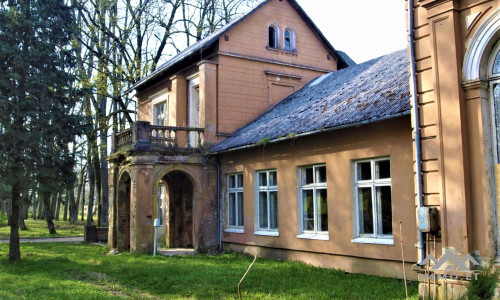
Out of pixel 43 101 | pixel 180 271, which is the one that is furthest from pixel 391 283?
pixel 43 101

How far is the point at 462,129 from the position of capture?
23.8 ft

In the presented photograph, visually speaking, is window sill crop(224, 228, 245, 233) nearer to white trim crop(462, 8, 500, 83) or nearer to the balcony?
the balcony

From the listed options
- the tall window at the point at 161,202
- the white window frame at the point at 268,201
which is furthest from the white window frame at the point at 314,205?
the tall window at the point at 161,202

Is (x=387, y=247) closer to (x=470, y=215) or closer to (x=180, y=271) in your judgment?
(x=470, y=215)

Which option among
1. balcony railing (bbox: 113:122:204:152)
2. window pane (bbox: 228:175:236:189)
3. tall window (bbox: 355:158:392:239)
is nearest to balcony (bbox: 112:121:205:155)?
balcony railing (bbox: 113:122:204:152)

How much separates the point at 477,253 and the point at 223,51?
13.0 m

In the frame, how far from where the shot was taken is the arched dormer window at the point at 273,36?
19.7m

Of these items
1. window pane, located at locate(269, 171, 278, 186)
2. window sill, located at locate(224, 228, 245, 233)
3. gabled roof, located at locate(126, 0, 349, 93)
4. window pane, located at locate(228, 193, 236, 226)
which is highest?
gabled roof, located at locate(126, 0, 349, 93)

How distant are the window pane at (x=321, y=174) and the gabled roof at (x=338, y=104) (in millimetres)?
1174

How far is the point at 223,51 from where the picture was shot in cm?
1809

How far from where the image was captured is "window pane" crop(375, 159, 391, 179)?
11023mm

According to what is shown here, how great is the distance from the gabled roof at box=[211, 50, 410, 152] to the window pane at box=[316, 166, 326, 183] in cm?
117

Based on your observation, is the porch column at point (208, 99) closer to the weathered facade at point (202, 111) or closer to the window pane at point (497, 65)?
the weathered facade at point (202, 111)

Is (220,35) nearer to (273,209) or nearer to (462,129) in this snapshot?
(273,209)
